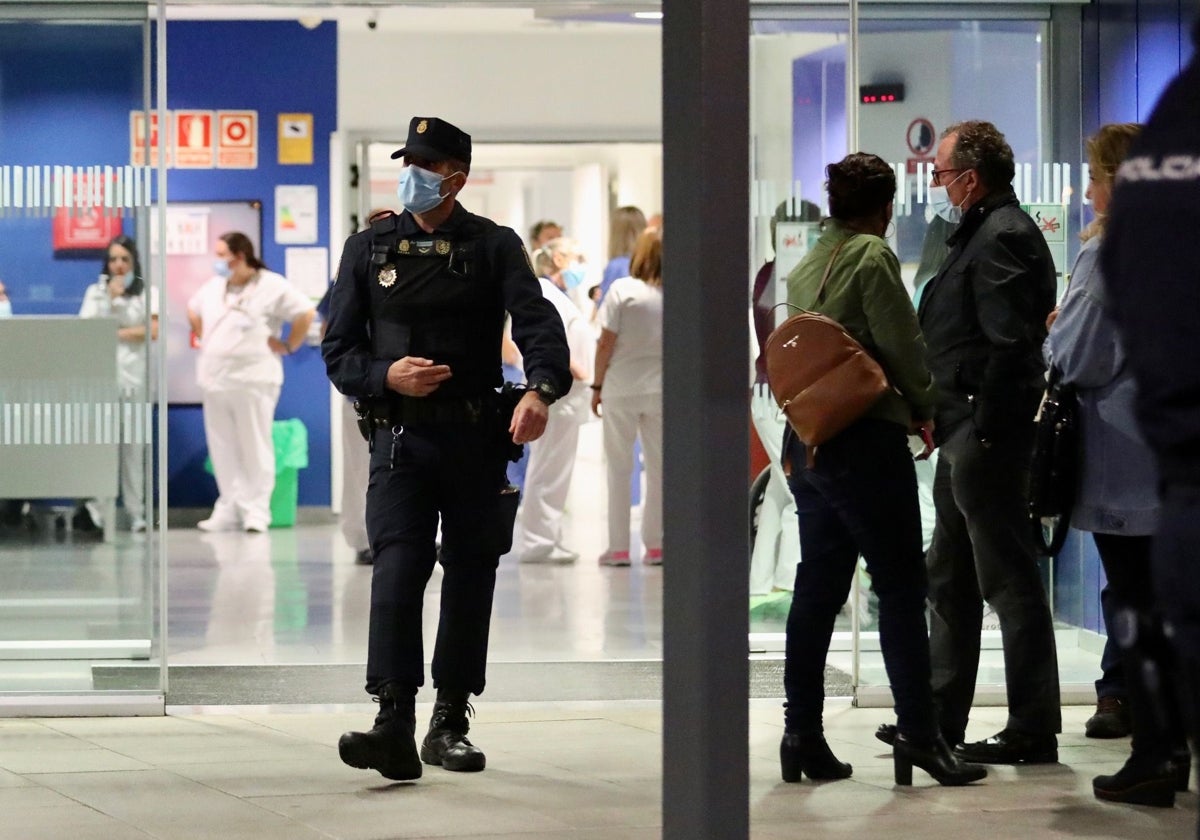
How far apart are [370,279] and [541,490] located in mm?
5316

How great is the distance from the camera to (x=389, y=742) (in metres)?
4.71

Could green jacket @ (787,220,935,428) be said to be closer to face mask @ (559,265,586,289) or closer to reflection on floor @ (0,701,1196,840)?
reflection on floor @ (0,701,1196,840)

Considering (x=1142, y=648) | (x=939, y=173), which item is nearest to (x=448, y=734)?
(x=939, y=173)

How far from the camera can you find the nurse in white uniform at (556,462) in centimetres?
1016

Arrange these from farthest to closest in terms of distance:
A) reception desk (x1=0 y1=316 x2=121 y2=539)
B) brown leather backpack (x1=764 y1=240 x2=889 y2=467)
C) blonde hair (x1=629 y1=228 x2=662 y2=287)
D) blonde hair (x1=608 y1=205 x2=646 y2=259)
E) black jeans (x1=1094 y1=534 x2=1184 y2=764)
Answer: blonde hair (x1=608 y1=205 x2=646 y2=259), blonde hair (x1=629 y1=228 x2=662 y2=287), reception desk (x1=0 y1=316 x2=121 y2=539), brown leather backpack (x1=764 y1=240 x2=889 y2=467), black jeans (x1=1094 y1=534 x2=1184 y2=764)

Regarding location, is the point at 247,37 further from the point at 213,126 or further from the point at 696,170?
the point at 696,170

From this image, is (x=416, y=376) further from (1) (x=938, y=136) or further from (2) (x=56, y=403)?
(1) (x=938, y=136)

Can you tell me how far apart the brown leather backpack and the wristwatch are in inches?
23.6

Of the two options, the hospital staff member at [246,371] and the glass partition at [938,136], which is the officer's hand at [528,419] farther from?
the hospital staff member at [246,371]

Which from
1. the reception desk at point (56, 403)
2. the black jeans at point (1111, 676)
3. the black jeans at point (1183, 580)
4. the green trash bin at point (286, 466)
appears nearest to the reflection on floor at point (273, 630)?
the reception desk at point (56, 403)

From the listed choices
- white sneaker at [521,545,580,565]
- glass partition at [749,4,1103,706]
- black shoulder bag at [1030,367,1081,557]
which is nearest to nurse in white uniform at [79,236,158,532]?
glass partition at [749,4,1103,706]

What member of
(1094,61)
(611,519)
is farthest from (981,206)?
(611,519)

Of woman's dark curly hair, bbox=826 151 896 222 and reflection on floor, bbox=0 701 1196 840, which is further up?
woman's dark curly hair, bbox=826 151 896 222

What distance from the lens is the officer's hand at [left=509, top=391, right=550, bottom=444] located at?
4.74 m
